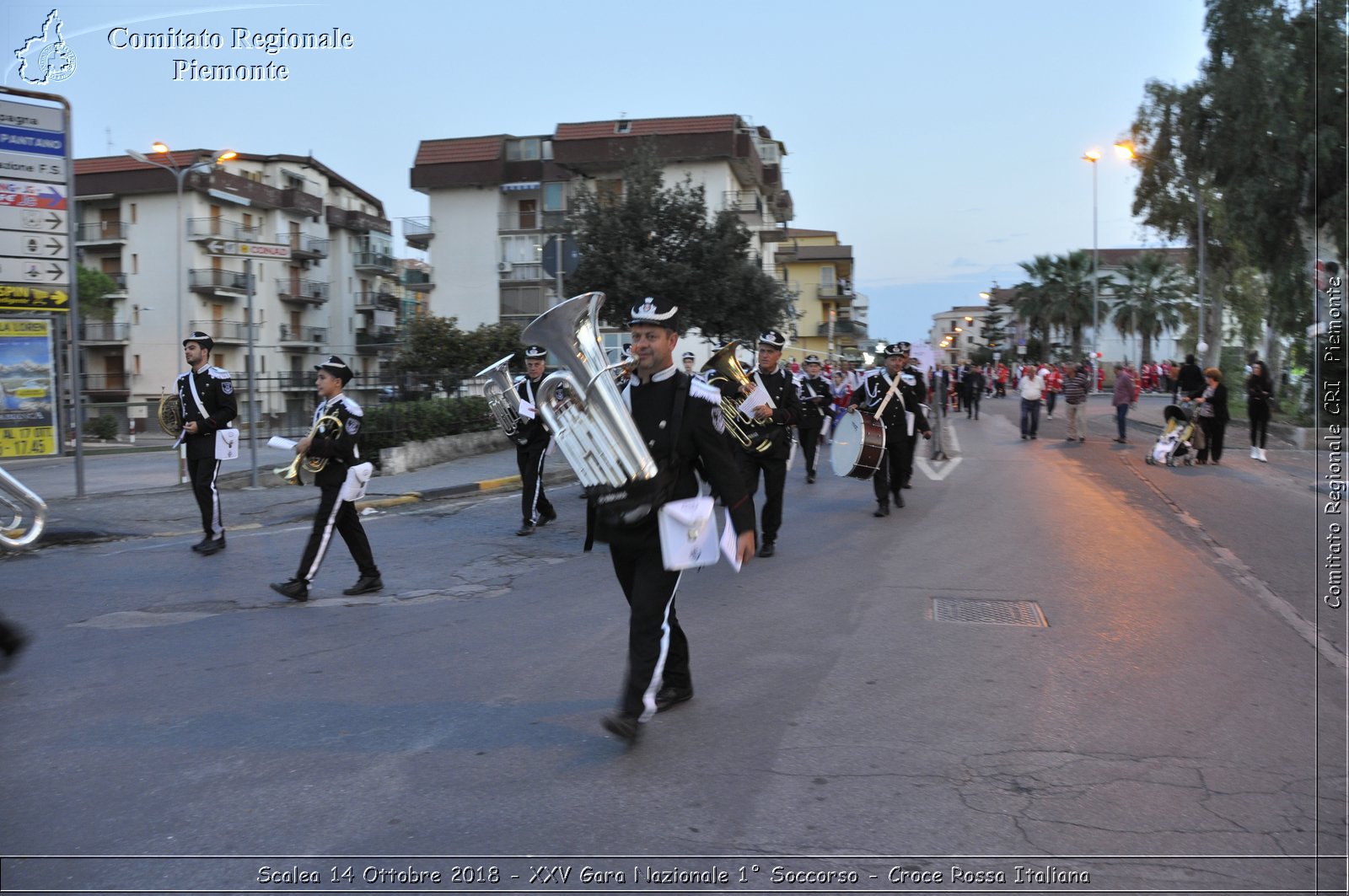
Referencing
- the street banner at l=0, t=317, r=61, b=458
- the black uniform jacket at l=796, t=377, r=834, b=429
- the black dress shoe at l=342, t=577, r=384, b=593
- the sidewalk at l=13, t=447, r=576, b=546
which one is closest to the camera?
the black dress shoe at l=342, t=577, r=384, b=593

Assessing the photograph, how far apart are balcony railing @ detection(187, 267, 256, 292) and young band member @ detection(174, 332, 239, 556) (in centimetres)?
4476

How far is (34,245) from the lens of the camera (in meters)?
12.3

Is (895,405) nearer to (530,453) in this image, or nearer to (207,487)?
(530,453)

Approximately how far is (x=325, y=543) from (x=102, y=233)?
174ft

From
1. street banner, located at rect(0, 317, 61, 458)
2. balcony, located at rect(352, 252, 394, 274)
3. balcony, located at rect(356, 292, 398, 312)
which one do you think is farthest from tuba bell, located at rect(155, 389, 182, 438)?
balcony, located at rect(352, 252, 394, 274)

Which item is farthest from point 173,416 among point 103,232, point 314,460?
point 103,232

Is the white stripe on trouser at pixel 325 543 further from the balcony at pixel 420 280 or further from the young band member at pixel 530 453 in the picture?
the balcony at pixel 420 280

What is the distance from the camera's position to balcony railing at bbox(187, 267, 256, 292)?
51406 mm

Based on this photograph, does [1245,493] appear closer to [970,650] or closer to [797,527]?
[797,527]

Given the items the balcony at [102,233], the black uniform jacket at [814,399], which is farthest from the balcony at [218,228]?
the black uniform jacket at [814,399]

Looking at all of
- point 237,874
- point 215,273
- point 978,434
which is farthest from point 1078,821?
point 215,273

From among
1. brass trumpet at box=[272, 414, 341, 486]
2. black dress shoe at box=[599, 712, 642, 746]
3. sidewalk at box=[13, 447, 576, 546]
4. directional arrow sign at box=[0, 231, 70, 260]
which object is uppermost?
directional arrow sign at box=[0, 231, 70, 260]

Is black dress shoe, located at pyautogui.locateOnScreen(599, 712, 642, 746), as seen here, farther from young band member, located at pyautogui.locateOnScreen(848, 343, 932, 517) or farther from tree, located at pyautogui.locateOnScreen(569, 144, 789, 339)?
tree, located at pyautogui.locateOnScreen(569, 144, 789, 339)

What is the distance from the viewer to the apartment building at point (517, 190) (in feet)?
157
